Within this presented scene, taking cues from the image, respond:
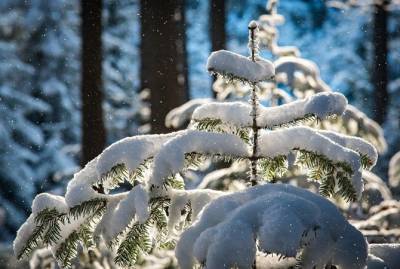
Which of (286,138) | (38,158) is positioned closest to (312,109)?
(286,138)

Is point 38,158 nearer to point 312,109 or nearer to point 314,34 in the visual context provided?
point 314,34

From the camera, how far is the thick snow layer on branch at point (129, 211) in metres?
1.66

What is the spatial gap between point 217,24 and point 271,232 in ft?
23.5

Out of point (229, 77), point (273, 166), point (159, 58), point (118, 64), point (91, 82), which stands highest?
point (229, 77)

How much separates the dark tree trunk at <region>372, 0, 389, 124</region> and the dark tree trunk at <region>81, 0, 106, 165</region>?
5282 mm

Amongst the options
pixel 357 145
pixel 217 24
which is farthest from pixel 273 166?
pixel 217 24

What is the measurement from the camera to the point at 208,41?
866 cm

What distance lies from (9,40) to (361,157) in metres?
8.47

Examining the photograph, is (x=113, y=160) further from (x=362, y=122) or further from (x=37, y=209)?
(x=362, y=122)

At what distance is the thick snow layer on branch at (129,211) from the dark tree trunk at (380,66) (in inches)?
324

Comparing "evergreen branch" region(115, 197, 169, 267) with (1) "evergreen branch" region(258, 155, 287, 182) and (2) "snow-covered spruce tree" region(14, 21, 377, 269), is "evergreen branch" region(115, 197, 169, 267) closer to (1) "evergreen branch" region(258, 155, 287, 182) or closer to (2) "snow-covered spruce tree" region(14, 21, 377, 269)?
(2) "snow-covered spruce tree" region(14, 21, 377, 269)

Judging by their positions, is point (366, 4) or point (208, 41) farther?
point (208, 41)

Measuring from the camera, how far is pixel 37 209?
6.07ft

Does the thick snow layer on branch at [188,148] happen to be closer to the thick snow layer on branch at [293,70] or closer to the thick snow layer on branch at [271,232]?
the thick snow layer on branch at [271,232]
